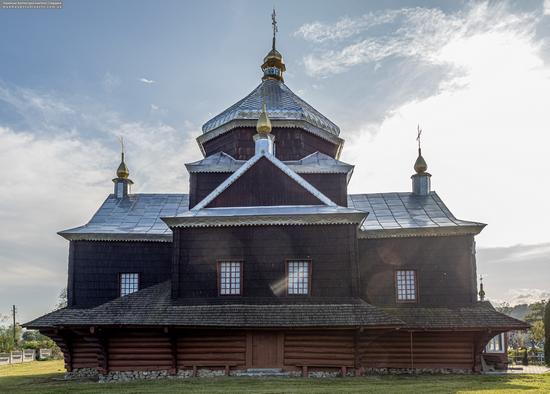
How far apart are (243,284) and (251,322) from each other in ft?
5.54

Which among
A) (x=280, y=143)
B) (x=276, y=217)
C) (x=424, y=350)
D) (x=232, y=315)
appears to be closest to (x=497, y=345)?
(x=424, y=350)

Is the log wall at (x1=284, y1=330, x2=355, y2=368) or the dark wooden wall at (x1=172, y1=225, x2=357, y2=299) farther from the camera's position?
the dark wooden wall at (x1=172, y1=225, x2=357, y2=299)

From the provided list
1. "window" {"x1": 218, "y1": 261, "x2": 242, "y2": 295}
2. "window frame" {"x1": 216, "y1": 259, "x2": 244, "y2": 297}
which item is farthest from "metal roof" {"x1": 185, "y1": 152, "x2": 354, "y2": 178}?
"window" {"x1": 218, "y1": 261, "x2": 242, "y2": 295}

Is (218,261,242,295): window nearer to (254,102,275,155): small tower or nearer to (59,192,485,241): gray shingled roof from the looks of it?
(59,192,485,241): gray shingled roof

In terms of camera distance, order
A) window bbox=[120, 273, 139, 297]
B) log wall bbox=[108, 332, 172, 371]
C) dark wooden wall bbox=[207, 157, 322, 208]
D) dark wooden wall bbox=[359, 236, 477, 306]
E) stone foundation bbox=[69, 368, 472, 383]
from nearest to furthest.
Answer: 1. stone foundation bbox=[69, 368, 472, 383]
2. log wall bbox=[108, 332, 172, 371]
3. dark wooden wall bbox=[207, 157, 322, 208]
4. dark wooden wall bbox=[359, 236, 477, 306]
5. window bbox=[120, 273, 139, 297]

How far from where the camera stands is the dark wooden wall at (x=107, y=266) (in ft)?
73.6

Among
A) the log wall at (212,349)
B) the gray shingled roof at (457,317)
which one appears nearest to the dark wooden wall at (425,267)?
the gray shingled roof at (457,317)

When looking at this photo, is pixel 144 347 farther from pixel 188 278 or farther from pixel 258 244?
pixel 258 244

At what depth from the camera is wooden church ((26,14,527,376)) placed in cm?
1814

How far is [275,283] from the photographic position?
61.9ft

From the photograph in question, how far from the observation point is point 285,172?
19.9 metres

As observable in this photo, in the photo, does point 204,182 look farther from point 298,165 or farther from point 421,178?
point 421,178

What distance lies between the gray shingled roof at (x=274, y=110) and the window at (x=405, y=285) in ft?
24.5

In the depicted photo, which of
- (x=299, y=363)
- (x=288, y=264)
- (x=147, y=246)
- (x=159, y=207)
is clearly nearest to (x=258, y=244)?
(x=288, y=264)
